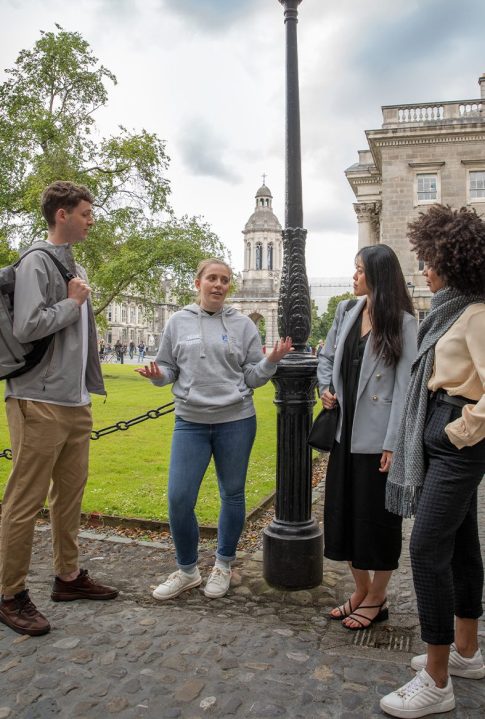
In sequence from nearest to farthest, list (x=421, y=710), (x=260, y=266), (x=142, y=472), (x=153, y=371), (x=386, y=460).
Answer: (x=421, y=710) < (x=386, y=460) < (x=153, y=371) < (x=142, y=472) < (x=260, y=266)

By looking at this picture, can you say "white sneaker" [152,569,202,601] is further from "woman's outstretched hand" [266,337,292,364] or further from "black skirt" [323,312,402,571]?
"woman's outstretched hand" [266,337,292,364]

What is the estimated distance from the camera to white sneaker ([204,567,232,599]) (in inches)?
153

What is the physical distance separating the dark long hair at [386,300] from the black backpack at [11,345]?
1.85 metres

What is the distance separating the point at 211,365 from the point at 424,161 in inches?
1185

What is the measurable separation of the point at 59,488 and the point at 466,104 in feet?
108

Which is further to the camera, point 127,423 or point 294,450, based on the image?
point 127,423

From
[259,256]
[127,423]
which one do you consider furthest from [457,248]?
[259,256]

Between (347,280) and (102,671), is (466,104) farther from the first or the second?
(347,280)

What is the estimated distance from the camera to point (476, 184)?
30.6 metres

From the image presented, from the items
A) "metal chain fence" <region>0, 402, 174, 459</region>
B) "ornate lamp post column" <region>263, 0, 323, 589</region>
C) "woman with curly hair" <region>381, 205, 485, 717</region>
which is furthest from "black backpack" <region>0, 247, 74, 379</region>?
"woman with curly hair" <region>381, 205, 485, 717</region>

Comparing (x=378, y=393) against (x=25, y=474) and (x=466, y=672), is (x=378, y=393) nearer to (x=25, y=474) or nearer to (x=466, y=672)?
(x=466, y=672)

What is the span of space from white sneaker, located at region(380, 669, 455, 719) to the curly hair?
1.70m

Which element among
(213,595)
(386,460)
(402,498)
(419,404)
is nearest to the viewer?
(419,404)

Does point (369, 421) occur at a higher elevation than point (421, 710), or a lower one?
higher
